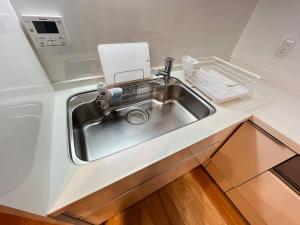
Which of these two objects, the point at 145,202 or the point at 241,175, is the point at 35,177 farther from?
the point at 241,175

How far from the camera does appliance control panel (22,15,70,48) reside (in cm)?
65

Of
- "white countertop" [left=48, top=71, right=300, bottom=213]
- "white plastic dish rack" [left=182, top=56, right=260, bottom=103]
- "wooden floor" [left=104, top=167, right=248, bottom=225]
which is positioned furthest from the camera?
"wooden floor" [left=104, top=167, right=248, bottom=225]

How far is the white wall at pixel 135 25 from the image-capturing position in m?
0.72

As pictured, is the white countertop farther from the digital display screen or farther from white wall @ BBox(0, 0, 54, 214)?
the digital display screen

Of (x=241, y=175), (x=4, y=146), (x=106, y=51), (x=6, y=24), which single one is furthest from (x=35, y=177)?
(x=241, y=175)

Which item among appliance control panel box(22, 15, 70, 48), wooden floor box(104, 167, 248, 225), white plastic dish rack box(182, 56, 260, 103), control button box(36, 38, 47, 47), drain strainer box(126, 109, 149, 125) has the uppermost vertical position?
appliance control panel box(22, 15, 70, 48)

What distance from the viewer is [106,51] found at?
847 millimetres

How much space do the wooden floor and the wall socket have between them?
4.25ft

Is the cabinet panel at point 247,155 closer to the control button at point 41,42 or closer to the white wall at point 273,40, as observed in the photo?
the white wall at point 273,40

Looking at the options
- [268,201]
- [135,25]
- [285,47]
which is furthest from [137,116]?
[285,47]

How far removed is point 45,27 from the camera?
69 centimetres

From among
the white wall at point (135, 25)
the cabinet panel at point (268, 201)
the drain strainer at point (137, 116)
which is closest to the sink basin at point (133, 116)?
the drain strainer at point (137, 116)

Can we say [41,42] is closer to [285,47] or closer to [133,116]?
[133,116]

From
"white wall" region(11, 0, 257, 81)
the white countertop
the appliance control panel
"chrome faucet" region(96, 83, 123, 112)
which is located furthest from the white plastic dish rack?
the appliance control panel
